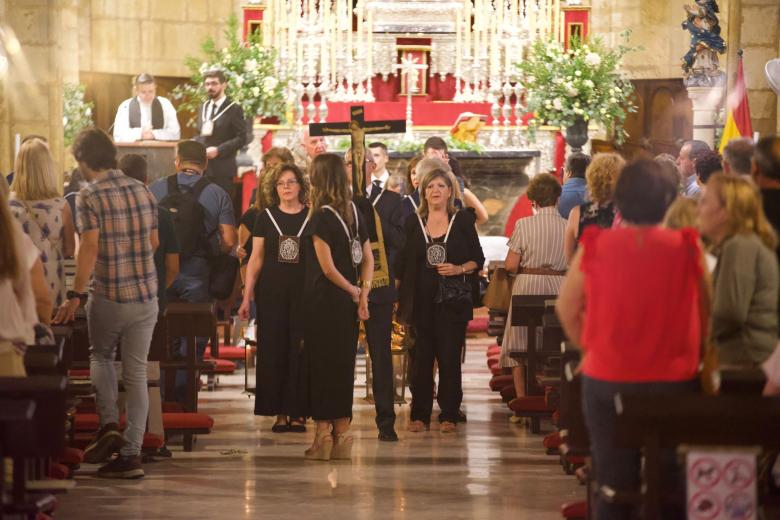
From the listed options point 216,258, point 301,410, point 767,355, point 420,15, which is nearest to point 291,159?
point 216,258

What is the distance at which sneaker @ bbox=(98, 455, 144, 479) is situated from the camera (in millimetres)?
7905

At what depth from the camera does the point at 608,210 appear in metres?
8.46

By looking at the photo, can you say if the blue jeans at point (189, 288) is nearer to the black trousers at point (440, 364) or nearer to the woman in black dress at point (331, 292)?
the black trousers at point (440, 364)

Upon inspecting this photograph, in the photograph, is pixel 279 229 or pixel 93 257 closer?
pixel 93 257

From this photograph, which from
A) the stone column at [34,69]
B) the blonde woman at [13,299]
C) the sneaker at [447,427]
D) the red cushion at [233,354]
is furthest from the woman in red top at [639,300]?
the stone column at [34,69]

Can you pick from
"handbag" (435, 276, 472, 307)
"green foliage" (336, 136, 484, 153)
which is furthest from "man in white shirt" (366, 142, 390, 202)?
"green foliage" (336, 136, 484, 153)

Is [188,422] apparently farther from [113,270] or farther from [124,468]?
[113,270]

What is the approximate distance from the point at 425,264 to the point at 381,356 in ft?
2.21

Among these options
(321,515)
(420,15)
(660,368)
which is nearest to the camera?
(660,368)

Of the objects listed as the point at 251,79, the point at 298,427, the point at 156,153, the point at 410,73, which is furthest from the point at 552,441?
the point at 410,73

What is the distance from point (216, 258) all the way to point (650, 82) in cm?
1109

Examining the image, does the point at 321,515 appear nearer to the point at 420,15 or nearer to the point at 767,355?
the point at 767,355

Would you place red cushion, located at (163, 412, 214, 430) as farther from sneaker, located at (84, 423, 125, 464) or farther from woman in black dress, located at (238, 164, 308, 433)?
sneaker, located at (84, 423, 125, 464)

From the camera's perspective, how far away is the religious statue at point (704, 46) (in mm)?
15602
